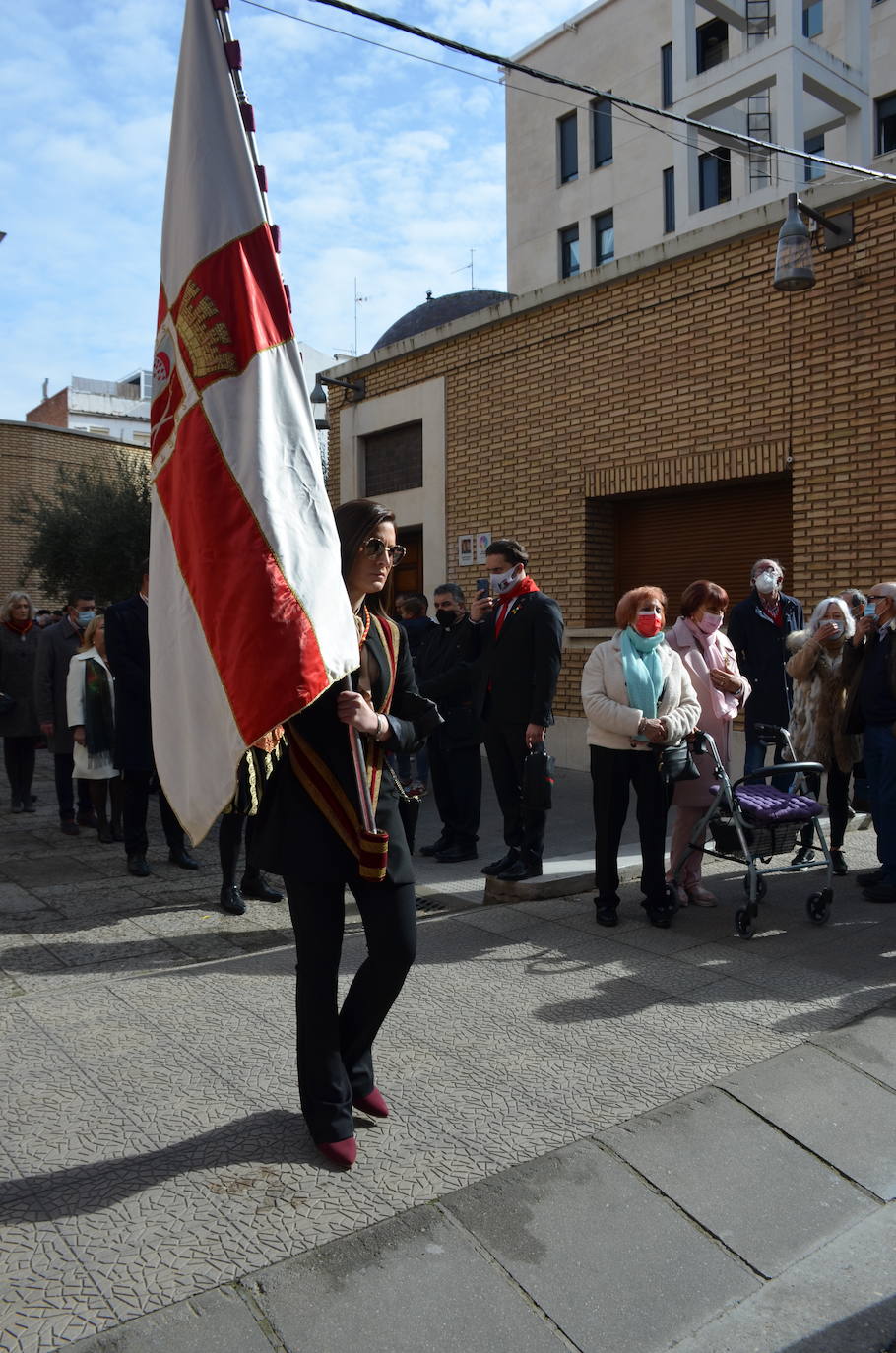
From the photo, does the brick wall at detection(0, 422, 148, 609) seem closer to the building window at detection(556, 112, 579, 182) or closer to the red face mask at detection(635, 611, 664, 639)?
the building window at detection(556, 112, 579, 182)

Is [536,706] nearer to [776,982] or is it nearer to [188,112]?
[776,982]

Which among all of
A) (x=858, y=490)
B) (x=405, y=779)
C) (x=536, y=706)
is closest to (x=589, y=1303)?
(x=536, y=706)

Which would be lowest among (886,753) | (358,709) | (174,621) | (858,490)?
(886,753)

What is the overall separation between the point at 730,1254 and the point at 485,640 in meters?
4.78

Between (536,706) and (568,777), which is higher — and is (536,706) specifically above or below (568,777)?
above

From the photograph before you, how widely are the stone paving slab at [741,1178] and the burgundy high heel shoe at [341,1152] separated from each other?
0.78 meters

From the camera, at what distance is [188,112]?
3.22 metres

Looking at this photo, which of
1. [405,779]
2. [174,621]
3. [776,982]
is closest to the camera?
[174,621]

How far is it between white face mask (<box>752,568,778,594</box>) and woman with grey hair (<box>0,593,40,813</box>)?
628 centimetres

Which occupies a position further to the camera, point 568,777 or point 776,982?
point 568,777

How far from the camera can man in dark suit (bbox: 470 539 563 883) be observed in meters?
6.44

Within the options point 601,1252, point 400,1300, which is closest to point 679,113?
point 601,1252

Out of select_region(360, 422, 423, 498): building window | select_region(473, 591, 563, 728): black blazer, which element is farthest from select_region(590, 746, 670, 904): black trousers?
select_region(360, 422, 423, 498): building window

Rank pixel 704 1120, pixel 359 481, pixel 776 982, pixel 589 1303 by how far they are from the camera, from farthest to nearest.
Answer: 1. pixel 359 481
2. pixel 776 982
3. pixel 704 1120
4. pixel 589 1303
